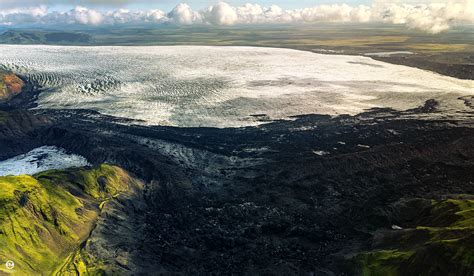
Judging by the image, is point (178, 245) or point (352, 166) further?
point (352, 166)

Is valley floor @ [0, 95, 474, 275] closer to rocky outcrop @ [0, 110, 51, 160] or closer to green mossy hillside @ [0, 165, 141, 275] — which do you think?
rocky outcrop @ [0, 110, 51, 160]

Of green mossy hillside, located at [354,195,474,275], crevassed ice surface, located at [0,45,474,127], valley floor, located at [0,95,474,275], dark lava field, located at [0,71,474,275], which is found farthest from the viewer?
crevassed ice surface, located at [0,45,474,127]

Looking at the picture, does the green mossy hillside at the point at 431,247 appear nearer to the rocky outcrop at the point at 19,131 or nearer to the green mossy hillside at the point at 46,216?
the green mossy hillside at the point at 46,216

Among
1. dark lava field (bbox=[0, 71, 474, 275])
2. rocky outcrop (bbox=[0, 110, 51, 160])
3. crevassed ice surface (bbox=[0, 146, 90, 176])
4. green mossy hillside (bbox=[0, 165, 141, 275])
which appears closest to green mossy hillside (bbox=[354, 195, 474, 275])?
dark lava field (bbox=[0, 71, 474, 275])

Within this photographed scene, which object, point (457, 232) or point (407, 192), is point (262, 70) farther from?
point (457, 232)

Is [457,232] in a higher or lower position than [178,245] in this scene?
higher

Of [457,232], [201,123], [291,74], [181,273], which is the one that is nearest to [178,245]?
[181,273]

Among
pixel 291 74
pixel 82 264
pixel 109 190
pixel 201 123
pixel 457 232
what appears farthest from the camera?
pixel 291 74

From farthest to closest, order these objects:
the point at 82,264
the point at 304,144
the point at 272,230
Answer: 1. the point at 304,144
2. the point at 272,230
3. the point at 82,264
